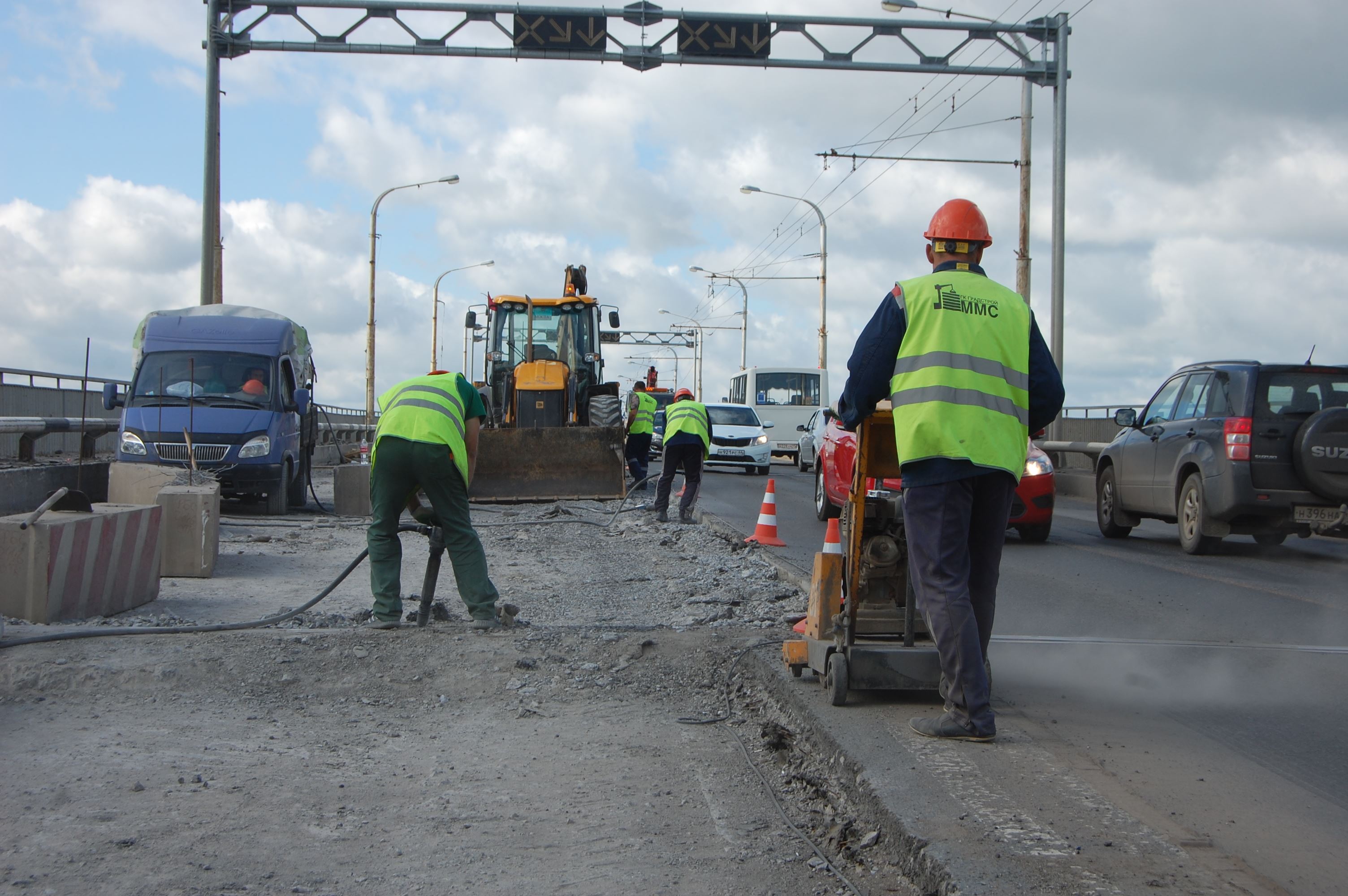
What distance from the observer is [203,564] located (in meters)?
9.37

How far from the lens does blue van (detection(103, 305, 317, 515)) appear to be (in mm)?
14773

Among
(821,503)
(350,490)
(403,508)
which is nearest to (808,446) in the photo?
(821,503)

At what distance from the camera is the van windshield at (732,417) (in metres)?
28.9

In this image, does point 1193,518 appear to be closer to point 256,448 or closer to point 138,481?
point 138,481

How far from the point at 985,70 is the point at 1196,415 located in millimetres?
9311

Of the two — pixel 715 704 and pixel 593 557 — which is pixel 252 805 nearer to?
pixel 715 704

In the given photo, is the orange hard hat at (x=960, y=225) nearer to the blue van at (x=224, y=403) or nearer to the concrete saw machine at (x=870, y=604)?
the concrete saw machine at (x=870, y=604)

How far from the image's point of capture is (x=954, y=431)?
162 inches

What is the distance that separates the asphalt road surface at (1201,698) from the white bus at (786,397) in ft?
87.6

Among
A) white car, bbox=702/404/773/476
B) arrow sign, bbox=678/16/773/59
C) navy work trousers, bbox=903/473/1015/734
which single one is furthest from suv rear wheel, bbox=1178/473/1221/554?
white car, bbox=702/404/773/476

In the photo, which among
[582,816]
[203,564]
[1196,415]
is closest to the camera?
[582,816]

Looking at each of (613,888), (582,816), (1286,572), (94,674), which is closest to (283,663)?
(94,674)

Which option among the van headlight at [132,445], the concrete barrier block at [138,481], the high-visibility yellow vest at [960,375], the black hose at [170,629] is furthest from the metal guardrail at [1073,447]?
the high-visibility yellow vest at [960,375]

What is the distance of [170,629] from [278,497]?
32.0ft
